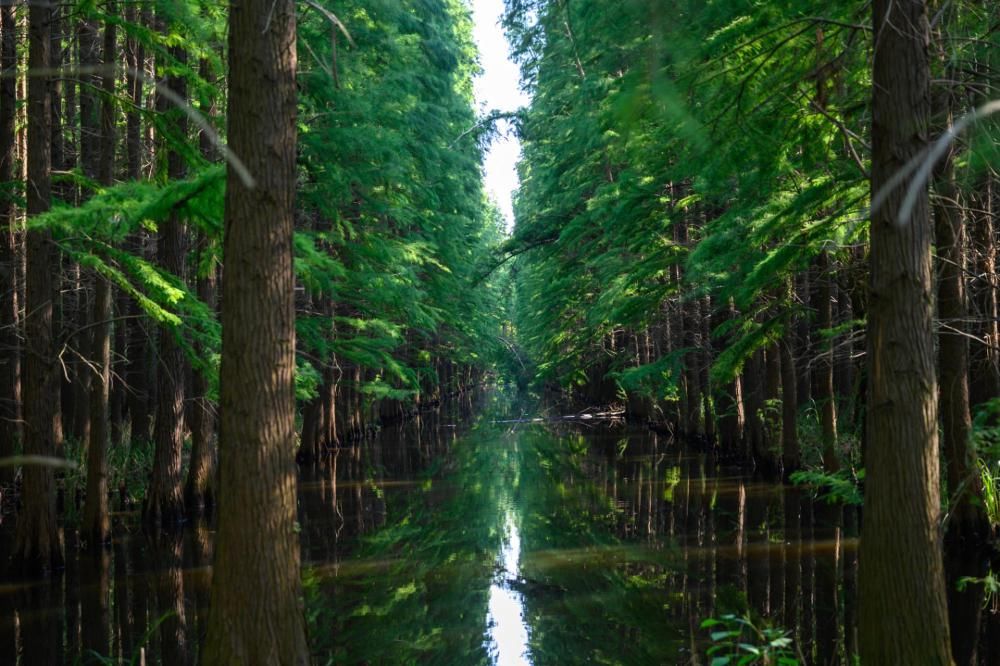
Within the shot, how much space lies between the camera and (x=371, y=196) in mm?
19594

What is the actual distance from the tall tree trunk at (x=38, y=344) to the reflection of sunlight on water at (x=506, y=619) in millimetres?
5623

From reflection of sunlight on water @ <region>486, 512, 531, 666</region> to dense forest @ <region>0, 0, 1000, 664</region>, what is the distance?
407mm

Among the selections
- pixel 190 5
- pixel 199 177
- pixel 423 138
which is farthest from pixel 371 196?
pixel 199 177

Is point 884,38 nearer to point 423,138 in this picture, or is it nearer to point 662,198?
A: point 662,198

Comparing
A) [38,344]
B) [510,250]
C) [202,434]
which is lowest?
[202,434]

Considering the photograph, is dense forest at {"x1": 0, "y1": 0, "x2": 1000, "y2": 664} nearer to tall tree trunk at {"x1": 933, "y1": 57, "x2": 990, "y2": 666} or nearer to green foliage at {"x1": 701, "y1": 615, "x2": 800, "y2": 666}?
tall tree trunk at {"x1": 933, "y1": 57, "x2": 990, "y2": 666}

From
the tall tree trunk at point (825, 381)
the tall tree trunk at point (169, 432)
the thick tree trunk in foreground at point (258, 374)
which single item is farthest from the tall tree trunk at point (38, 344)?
the tall tree trunk at point (825, 381)

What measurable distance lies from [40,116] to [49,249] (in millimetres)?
1656

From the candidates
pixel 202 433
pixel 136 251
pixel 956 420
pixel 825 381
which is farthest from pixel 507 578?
pixel 136 251

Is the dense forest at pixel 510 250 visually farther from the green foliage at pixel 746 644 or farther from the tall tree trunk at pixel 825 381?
the green foliage at pixel 746 644

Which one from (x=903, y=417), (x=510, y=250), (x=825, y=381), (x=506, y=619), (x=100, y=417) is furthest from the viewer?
(x=510, y=250)

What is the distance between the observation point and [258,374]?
18.2 ft

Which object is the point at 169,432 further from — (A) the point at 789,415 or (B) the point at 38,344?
(A) the point at 789,415

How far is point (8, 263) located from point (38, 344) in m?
2.85
